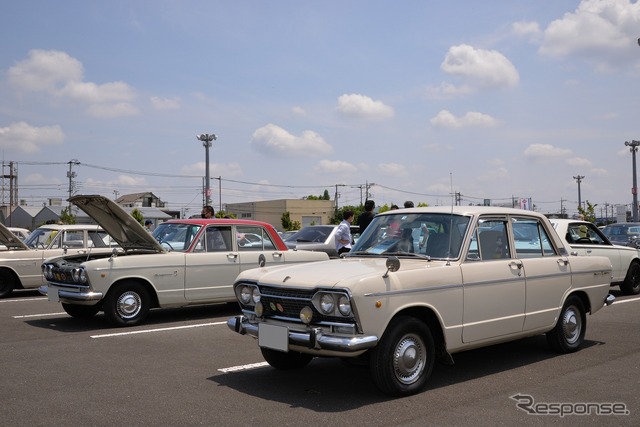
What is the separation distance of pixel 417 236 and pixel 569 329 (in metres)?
2.33

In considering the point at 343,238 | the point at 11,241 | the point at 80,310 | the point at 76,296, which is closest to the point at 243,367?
the point at 76,296

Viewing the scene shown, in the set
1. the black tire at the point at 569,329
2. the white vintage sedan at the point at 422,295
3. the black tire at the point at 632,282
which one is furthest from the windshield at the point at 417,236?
the black tire at the point at 632,282

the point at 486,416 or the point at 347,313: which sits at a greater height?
the point at 347,313

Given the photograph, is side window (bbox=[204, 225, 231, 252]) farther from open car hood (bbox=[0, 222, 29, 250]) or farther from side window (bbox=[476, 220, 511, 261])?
open car hood (bbox=[0, 222, 29, 250])

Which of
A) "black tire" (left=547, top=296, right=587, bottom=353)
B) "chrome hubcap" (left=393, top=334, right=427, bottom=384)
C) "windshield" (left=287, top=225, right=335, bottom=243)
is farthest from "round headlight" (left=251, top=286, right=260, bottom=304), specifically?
"windshield" (left=287, top=225, right=335, bottom=243)

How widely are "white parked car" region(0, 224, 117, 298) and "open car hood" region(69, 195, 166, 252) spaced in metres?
3.17

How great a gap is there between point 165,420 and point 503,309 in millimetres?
3392

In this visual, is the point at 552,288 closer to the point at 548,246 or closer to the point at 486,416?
the point at 548,246

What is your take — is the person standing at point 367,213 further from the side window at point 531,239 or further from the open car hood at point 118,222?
the side window at point 531,239

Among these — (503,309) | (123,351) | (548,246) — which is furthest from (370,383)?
(123,351)

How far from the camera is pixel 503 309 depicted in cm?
660

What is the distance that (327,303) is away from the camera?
5.56 meters

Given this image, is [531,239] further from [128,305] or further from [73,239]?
[73,239]

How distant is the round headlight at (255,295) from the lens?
6188 mm
